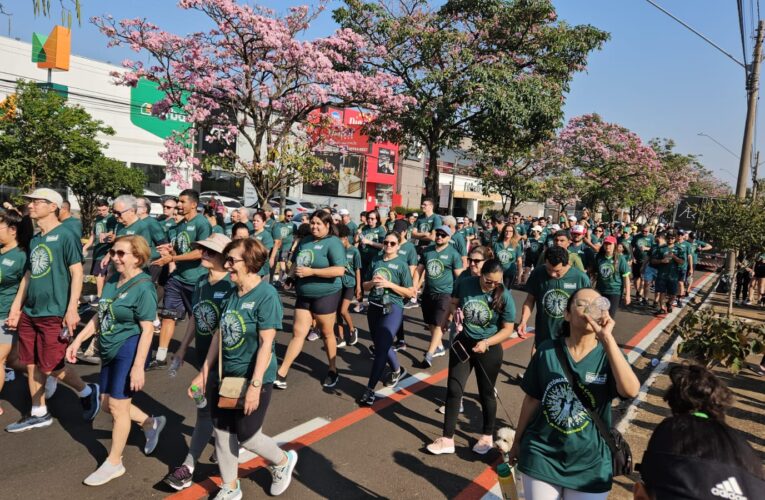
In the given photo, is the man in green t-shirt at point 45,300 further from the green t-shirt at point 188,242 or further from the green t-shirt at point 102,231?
the green t-shirt at point 102,231

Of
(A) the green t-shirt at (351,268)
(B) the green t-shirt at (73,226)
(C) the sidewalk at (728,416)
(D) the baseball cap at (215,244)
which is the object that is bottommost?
(C) the sidewalk at (728,416)

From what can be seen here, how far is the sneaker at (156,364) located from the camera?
633 cm

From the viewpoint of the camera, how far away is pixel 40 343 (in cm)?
456

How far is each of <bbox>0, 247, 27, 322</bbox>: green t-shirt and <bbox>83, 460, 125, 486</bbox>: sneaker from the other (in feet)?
5.44

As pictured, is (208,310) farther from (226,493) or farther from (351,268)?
(351,268)

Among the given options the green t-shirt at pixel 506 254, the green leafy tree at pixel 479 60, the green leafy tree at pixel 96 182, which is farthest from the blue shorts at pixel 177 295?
the green leafy tree at pixel 96 182

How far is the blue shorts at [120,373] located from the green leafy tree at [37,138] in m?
15.9

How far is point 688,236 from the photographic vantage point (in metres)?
14.8

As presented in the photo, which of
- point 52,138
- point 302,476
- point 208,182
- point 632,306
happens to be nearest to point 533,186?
point 632,306

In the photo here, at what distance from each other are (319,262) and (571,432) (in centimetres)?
362

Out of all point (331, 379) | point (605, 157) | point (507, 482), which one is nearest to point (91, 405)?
point (331, 379)

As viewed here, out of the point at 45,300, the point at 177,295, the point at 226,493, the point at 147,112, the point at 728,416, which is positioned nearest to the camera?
the point at 226,493

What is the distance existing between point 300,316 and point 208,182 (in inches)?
1616

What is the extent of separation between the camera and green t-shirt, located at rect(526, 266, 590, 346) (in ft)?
17.5
